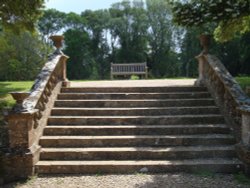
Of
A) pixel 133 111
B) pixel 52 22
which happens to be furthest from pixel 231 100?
pixel 52 22

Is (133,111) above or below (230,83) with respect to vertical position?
below

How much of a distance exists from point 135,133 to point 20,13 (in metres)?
4.89

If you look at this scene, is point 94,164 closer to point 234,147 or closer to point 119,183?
point 119,183

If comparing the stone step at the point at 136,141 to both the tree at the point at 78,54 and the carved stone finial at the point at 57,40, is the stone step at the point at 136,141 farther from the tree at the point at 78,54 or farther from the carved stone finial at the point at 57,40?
the tree at the point at 78,54

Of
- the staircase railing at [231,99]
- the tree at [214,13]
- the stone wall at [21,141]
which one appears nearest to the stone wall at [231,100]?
the staircase railing at [231,99]

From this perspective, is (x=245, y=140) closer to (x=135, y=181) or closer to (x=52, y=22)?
(x=135, y=181)

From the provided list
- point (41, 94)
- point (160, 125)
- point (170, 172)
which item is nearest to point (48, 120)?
point (41, 94)

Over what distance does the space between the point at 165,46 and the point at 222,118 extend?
35159mm

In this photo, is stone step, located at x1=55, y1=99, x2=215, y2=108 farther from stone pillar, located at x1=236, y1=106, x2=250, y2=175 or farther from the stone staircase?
stone pillar, located at x1=236, y1=106, x2=250, y2=175

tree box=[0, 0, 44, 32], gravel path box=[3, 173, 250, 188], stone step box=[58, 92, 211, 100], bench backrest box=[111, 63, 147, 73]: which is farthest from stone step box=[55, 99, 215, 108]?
bench backrest box=[111, 63, 147, 73]

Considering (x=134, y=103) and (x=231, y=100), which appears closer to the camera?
(x=231, y=100)

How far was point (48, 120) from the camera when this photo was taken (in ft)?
25.5

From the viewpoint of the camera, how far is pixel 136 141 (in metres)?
7.06

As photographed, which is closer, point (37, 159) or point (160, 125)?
point (37, 159)
